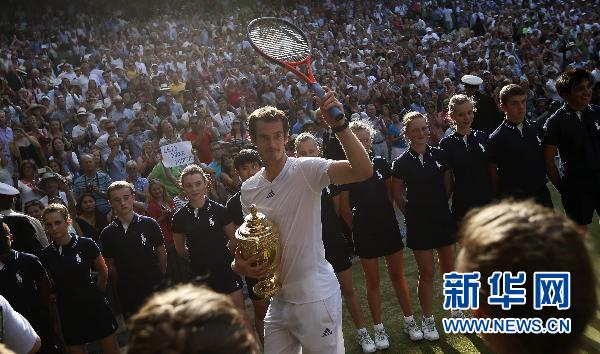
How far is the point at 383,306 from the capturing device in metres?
6.09

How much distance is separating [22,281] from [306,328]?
2.57 meters

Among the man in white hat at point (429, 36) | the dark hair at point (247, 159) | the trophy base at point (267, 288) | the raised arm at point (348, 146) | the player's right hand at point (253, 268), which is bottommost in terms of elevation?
the trophy base at point (267, 288)

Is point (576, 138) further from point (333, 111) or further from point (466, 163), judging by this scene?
point (333, 111)

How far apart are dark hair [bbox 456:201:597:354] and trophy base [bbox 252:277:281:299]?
1.98 m

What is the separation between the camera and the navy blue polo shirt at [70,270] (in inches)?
195

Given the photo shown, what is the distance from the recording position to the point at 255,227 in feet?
10.8

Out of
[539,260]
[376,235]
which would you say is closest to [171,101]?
[376,235]

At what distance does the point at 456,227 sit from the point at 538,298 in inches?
153

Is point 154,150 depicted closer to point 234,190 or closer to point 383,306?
point 234,190

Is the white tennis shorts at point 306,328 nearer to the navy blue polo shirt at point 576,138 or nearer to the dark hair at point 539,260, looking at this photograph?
the dark hair at point 539,260

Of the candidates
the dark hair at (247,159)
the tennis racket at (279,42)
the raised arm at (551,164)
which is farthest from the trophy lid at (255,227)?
the raised arm at (551,164)

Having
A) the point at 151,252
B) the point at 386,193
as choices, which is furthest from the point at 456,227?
the point at 151,252

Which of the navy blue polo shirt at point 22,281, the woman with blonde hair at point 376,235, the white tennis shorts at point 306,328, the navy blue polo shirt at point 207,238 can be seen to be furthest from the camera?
the navy blue polo shirt at point 207,238

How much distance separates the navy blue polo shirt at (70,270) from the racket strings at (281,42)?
8.63 ft
